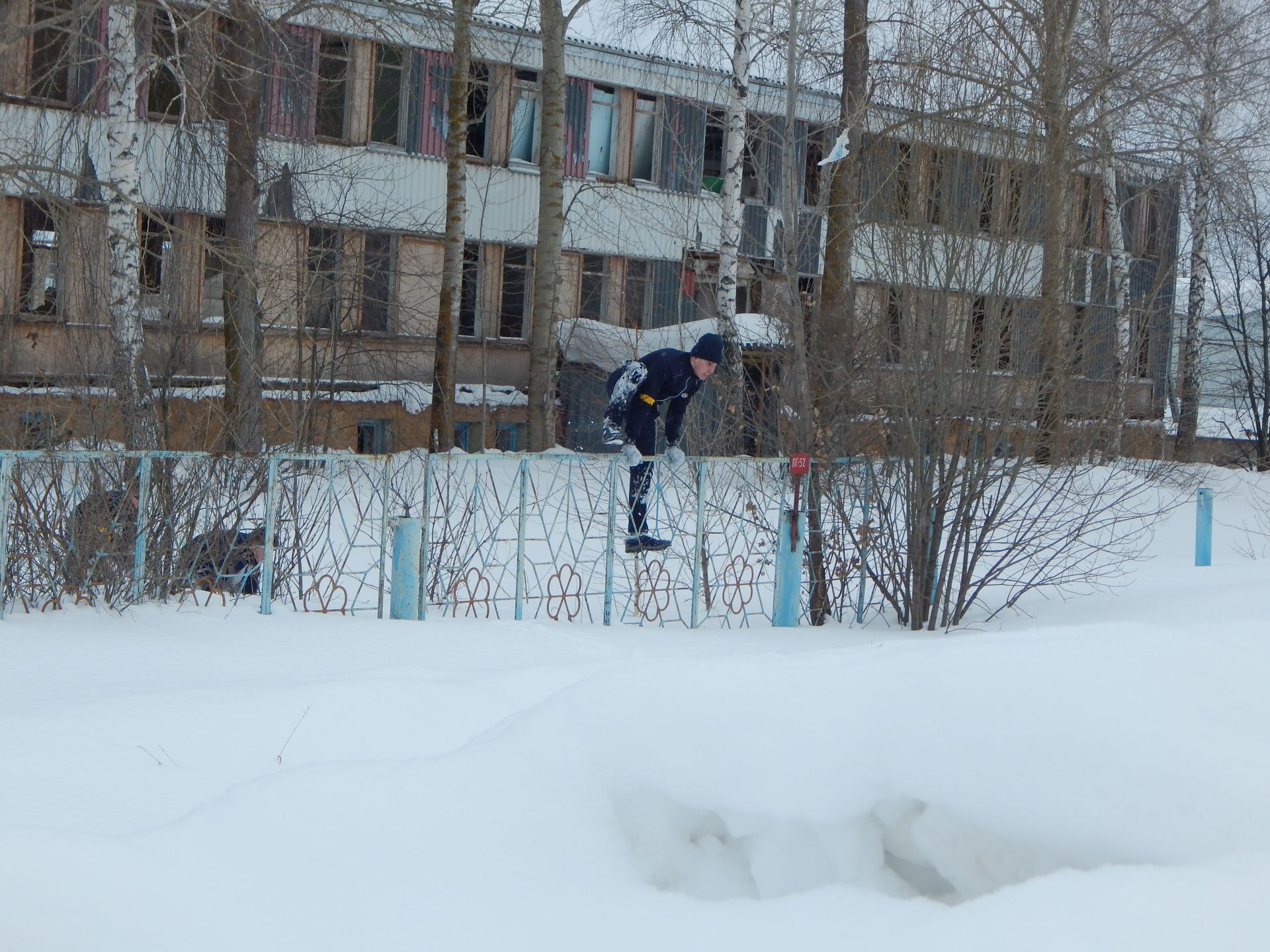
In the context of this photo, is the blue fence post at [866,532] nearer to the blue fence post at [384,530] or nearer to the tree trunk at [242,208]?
the blue fence post at [384,530]

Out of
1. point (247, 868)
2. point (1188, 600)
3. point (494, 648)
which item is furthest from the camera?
point (1188, 600)

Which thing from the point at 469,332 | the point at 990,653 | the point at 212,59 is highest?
the point at 212,59

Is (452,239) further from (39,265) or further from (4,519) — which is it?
(4,519)

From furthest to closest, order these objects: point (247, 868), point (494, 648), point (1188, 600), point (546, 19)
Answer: point (546, 19), point (1188, 600), point (494, 648), point (247, 868)

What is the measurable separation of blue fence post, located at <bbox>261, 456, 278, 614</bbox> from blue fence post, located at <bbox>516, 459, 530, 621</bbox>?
1.46 meters

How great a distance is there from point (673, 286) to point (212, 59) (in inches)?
557

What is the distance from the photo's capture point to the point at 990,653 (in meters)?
3.25

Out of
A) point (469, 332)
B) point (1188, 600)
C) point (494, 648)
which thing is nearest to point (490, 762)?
point (494, 648)

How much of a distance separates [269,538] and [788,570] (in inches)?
139

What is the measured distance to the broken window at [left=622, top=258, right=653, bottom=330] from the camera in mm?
23375

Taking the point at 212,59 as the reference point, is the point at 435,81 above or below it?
above

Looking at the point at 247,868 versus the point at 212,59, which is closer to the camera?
the point at 247,868

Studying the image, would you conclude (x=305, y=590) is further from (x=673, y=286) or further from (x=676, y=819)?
(x=673, y=286)

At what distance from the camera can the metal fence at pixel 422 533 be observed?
7.21 metres
